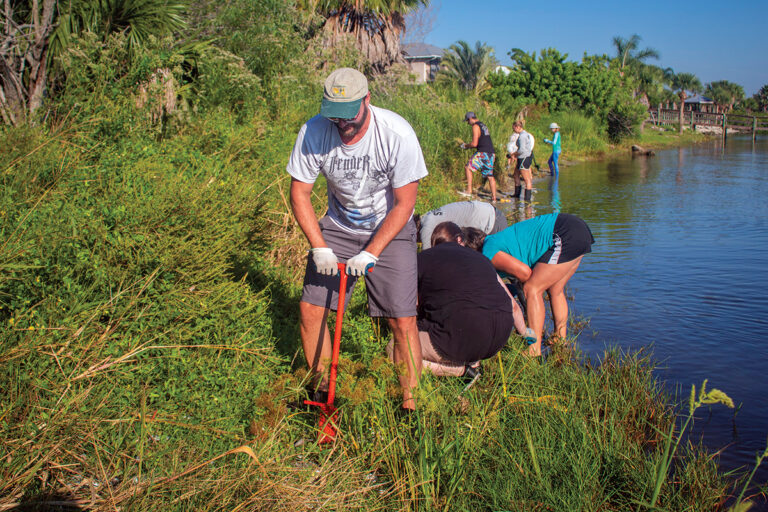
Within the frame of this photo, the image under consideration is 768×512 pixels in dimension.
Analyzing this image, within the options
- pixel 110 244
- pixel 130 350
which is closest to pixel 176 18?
pixel 110 244

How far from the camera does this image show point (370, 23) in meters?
22.4

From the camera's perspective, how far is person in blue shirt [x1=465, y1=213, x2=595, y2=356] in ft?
15.8

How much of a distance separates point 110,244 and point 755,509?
3938 millimetres

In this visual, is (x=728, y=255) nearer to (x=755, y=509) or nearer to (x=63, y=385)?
(x=755, y=509)

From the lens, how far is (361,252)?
11.3ft

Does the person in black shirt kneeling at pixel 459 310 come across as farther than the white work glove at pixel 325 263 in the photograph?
Yes

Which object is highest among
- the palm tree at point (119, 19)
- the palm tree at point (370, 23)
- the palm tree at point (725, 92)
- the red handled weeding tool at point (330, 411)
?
the palm tree at point (725, 92)

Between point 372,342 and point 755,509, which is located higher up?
point 372,342

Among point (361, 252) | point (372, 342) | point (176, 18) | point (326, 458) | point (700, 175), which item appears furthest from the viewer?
point (700, 175)

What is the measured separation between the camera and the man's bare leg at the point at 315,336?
3.69 m

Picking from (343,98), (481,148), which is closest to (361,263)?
(343,98)

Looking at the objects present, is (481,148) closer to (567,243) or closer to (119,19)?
(119,19)

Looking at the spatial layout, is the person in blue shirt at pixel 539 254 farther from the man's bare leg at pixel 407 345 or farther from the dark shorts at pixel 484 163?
the dark shorts at pixel 484 163

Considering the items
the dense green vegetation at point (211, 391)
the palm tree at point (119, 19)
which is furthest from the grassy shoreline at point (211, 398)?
the palm tree at point (119, 19)
